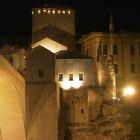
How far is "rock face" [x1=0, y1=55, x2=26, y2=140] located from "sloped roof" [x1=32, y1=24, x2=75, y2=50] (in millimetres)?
7274

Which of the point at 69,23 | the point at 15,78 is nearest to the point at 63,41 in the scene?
the point at 69,23

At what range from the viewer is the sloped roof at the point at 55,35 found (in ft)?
143

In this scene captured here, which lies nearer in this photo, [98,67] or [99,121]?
[99,121]

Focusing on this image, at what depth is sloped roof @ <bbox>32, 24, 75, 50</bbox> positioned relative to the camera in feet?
143

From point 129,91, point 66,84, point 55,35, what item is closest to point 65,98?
point 66,84

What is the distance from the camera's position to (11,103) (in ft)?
123

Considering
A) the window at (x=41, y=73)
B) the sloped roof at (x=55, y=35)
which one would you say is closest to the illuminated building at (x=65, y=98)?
the window at (x=41, y=73)

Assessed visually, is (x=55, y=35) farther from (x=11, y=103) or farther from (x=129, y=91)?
(x=11, y=103)

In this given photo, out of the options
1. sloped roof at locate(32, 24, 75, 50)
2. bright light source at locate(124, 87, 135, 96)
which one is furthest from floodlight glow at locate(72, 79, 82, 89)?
sloped roof at locate(32, 24, 75, 50)

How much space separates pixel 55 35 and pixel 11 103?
8439 millimetres

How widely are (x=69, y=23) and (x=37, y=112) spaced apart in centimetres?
1121

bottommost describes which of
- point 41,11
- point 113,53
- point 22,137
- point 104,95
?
point 22,137

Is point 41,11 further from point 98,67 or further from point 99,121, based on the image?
point 99,121

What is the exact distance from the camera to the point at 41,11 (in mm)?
44062
